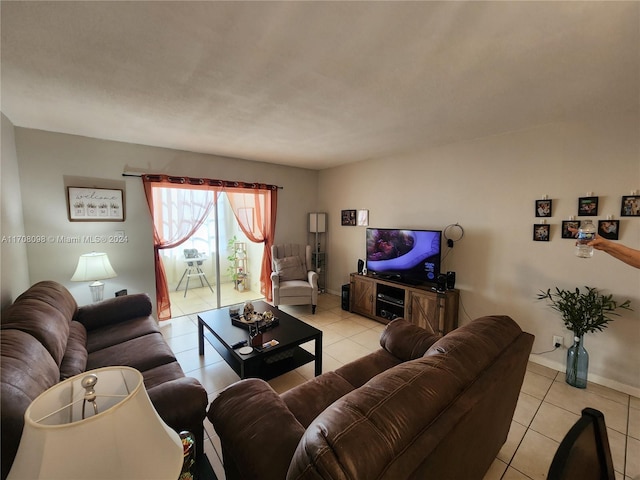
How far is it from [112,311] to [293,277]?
2455mm

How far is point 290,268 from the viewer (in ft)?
14.9

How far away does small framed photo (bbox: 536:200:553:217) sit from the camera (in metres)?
2.72

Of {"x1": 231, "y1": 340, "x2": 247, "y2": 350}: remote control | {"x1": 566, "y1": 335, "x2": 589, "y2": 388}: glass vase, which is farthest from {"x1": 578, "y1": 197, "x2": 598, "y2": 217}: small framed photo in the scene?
{"x1": 231, "y1": 340, "x2": 247, "y2": 350}: remote control

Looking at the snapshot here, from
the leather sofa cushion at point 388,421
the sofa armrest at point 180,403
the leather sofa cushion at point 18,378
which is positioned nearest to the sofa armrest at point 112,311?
the leather sofa cushion at point 18,378

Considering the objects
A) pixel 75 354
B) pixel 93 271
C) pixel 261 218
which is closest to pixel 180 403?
pixel 75 354

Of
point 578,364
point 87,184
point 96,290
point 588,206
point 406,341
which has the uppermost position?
point 87,184

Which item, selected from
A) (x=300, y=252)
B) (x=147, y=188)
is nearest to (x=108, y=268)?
(x=147, y=188)

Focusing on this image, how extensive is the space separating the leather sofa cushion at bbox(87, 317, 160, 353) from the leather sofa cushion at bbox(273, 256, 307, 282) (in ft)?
6.84

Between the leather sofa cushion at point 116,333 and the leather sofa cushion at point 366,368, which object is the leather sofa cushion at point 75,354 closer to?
the leather sofa cushion at point 116,333

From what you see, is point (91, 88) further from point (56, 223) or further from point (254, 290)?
point (254, 290)

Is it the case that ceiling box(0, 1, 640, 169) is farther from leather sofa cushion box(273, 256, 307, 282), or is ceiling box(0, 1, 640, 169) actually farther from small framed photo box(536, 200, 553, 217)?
leather sofa cushion box(273, 256, 307, 282)

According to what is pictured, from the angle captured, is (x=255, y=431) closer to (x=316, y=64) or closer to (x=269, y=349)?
(x=269, y=349)

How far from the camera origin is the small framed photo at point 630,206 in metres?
2.27

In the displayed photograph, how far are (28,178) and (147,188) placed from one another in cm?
109
